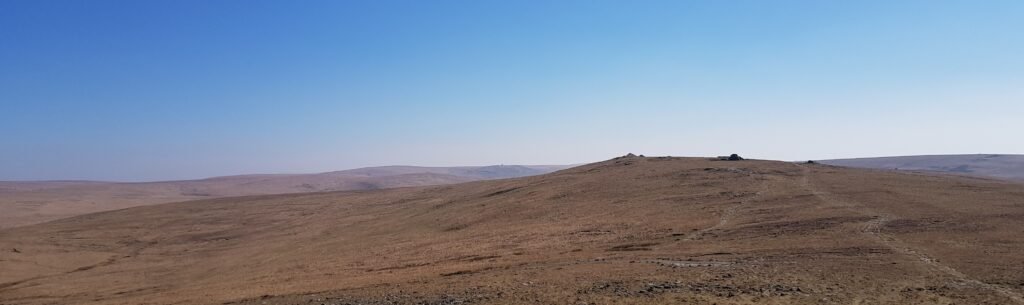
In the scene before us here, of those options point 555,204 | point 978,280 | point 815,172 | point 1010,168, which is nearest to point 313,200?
point 555,204

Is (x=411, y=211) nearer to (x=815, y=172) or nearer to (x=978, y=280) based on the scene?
(x=815, y=172)

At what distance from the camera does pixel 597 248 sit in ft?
71.4

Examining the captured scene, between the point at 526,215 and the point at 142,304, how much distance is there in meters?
19.1

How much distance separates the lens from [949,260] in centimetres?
1638

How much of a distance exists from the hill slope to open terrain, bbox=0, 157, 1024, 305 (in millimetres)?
87055

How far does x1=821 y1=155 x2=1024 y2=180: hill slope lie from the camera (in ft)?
361

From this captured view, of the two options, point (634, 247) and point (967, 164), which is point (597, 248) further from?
point (967, 164)

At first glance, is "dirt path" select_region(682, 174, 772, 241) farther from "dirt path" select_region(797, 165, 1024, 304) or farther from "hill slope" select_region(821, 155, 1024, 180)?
"hill slope" select_region(821, 155, 1024, 180)

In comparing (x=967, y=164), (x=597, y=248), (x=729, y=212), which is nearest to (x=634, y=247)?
(x=597, y=248)

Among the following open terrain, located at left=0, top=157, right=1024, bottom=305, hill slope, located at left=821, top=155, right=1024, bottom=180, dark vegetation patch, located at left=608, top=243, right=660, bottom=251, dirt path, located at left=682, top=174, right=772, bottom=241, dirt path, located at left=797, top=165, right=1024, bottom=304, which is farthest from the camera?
hill slope, located at left=821, top=155, right=1024, bottom=180

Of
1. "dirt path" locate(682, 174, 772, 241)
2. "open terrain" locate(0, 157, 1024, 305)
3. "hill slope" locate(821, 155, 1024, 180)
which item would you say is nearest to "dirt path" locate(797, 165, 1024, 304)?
"open terrain" locate(0, 157, 1024, 305)

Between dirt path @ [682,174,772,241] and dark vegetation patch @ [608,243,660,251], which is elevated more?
dirt path @ [682,174,772,241]

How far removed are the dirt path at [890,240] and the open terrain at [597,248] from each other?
65 millimetres

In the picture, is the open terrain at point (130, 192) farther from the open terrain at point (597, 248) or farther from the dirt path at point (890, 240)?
the dirt path at point (890, 240)
